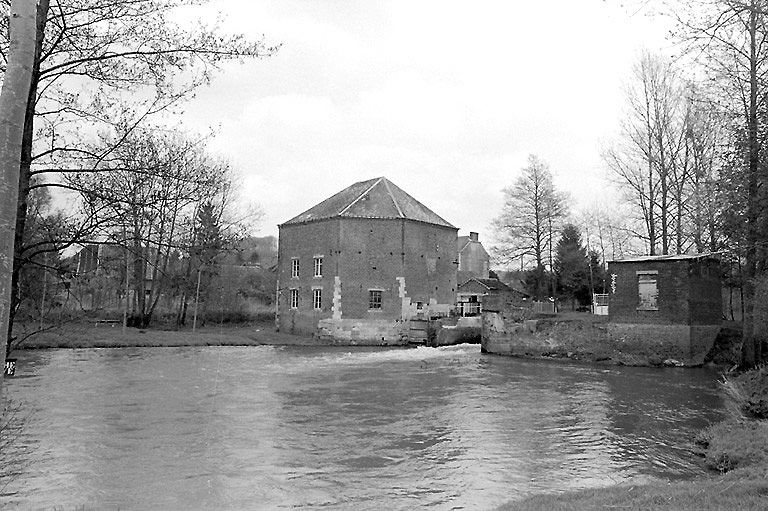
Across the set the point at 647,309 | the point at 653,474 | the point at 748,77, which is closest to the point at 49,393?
the point at 653,474

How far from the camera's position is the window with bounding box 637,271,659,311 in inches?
896

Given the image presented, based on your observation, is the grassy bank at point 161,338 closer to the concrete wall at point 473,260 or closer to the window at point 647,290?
the window at point 647,290

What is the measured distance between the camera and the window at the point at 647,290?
2275cm

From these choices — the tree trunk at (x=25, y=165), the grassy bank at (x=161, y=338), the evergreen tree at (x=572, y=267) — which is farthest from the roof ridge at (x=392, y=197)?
the tree trunk at (x=25, y=165)

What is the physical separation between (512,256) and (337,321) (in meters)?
11.4

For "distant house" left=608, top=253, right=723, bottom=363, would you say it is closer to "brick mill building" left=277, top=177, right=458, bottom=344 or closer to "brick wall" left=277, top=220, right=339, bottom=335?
"brick mill building" left=277, top=177, right=458, bottom=344

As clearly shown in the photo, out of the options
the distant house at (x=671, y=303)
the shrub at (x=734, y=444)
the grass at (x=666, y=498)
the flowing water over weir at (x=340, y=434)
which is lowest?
the flowing water over weir at (x=340, y=434)

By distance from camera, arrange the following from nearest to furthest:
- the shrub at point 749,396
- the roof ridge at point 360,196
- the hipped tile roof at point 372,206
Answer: the shrub at point 749,396, the roof ridge at point 360,196, the hipped tile roof at point 372,206

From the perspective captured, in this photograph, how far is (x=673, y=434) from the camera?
37.1 ft

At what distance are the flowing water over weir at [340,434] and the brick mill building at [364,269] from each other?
1288 cm

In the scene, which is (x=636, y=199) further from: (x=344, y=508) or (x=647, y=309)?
(x=344, y=508)

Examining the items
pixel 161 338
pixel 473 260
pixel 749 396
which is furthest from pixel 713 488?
pixel 473 260

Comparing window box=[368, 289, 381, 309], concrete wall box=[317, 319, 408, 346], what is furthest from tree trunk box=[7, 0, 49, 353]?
window box=[368, 289, 381, 309]

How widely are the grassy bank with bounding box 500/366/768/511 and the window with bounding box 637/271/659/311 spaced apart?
481 inches
